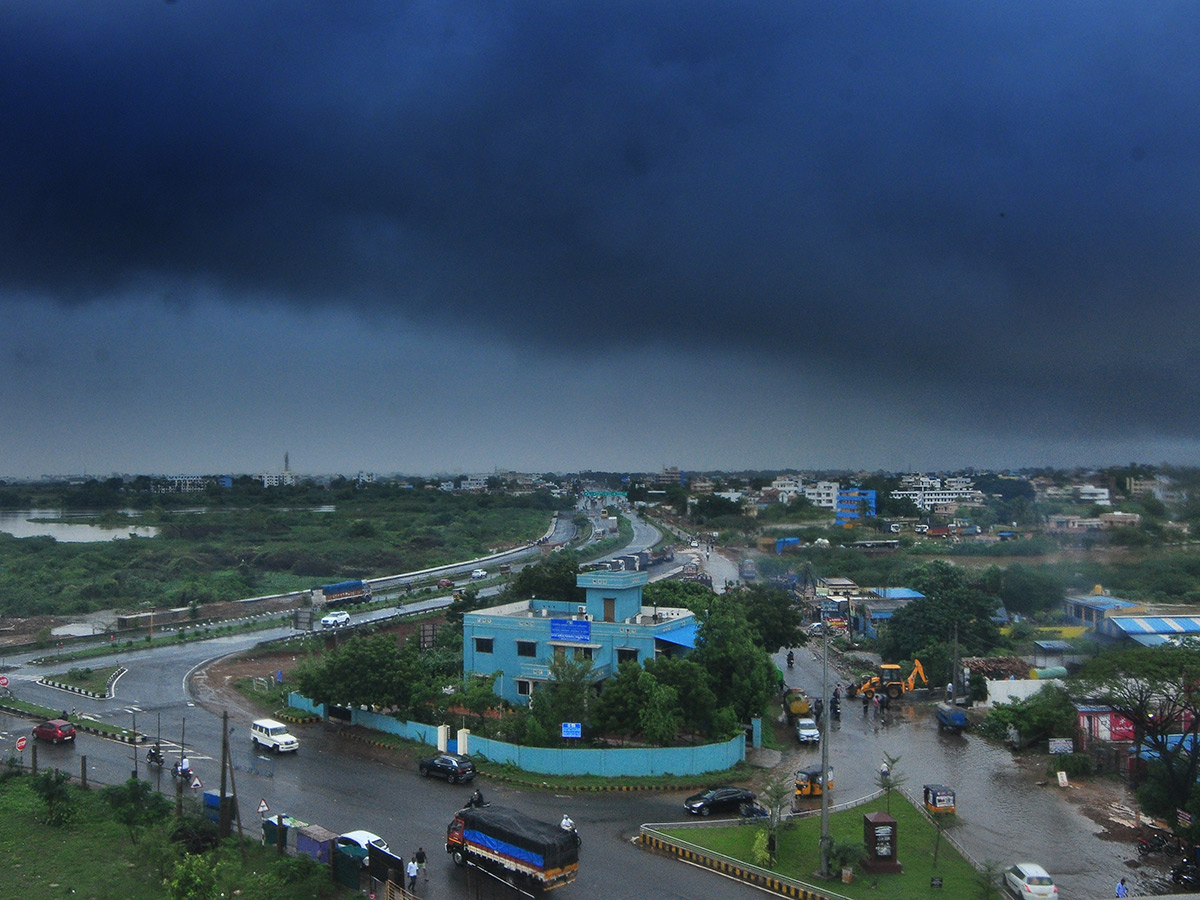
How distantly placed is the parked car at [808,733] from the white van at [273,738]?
41.4 feet

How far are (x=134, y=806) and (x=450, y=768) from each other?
19.8 ft

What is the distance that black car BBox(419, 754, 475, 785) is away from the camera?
18.4 m

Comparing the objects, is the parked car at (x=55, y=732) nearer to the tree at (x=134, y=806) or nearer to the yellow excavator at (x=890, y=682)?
the tree at (x=134, y=806)

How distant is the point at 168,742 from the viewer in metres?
21.3

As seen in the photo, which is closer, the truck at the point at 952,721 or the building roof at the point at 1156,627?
the truck at the point at 952,721

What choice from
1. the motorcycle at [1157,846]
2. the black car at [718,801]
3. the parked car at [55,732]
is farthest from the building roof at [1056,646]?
the parked car at [55,732]

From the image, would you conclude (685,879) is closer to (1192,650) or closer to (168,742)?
(1192,650)

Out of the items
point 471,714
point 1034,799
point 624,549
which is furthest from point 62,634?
point 624,549

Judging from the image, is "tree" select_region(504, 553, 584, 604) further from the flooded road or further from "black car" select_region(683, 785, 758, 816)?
"black car" select_region(683, 785, 758, 816)

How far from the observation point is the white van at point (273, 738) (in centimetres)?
2041

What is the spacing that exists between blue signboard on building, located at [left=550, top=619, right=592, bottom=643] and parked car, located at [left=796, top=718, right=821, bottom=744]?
605 cm

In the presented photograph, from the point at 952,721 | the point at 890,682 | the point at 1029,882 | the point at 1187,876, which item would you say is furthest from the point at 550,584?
the point at 1187,876

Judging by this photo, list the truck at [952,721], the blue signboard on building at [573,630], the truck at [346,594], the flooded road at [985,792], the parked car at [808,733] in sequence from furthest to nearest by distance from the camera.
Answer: the truck at [346,594] < the truck at [952,721] < the blue signboard on building at [573,630] < the parked car at [808,733] < the flooded road at [985,792]

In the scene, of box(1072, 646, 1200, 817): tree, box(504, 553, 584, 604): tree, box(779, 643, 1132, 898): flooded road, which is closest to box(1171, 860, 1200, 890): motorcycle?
box(779, 643, 1132, 898): flooded road
